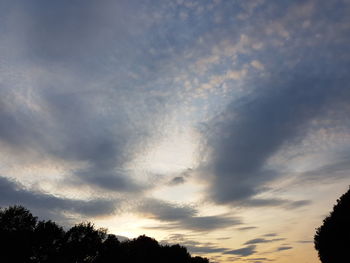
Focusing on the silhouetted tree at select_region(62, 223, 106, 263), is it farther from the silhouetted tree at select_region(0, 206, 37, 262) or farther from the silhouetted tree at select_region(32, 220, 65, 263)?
the silhouetted tree at select_region(0, 206, 37, 262)

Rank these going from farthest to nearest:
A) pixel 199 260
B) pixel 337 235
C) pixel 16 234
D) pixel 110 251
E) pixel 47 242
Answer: pixel 199 260 < pixel 110 251 < pixel 47 242 < pixel 16 234 < pixel 337 235

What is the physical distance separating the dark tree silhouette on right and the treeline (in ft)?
181

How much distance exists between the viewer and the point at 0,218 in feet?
200

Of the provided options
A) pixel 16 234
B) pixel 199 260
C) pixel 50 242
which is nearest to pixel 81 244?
pixel 50 242

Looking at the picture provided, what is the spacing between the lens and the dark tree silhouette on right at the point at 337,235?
48.0 metres

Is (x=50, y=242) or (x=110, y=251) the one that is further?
(x=110, y=251)

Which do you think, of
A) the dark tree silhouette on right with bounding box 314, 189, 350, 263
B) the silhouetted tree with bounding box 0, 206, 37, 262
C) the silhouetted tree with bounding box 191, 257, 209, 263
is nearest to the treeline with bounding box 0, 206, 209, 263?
the silhouetted tree with bounding box 0, 206, 37, 262

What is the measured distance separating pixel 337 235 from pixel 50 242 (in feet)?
216

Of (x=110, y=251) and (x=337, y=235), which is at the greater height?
(x=337, y=235)

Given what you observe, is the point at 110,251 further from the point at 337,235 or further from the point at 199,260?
the point at 337,235

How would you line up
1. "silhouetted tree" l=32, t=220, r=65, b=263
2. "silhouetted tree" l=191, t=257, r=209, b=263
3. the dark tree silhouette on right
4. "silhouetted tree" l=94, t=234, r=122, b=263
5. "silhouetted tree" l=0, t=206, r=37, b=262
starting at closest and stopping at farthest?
the dark tree silhouette on right < "silhouetted tree" l=0, t=206, r=37, b=262 < "silhouetted tree" l=32, t=220, r=65, b=263 < "silhouetted tree" l=94, t=234, r=122, b=263 < "silhouetted tree" l=191, t=257, r=209, b=263

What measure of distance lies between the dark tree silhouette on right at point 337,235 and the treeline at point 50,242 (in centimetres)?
5513

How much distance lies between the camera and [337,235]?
164 ft

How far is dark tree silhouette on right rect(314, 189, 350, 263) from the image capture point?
1890 inches
